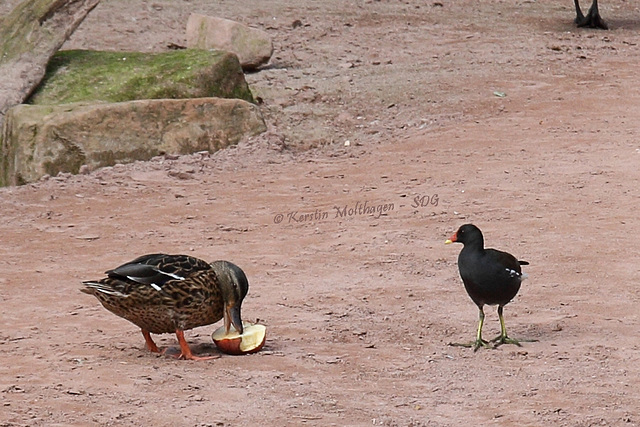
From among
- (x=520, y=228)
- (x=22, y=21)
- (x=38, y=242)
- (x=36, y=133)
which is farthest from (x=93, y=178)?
(x=520, y=228)

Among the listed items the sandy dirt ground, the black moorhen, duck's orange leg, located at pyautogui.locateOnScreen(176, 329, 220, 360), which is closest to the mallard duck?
duck's orange leg, located at pyautogui.locateOnScreen(176, 329, 220, 360)

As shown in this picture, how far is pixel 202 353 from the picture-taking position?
5.37 meters

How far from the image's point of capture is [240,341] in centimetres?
522

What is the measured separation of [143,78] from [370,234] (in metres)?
3.84

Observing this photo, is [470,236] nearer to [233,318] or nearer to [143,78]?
[233,318]

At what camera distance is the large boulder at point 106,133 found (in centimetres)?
949

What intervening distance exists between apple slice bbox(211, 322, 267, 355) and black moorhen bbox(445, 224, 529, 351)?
1030mm

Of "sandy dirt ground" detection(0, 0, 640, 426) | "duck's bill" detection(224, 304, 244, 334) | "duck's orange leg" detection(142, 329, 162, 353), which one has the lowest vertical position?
"sandy dirt ground" detection(0, 0, 640, 426)

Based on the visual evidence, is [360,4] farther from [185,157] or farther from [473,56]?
[185,157]

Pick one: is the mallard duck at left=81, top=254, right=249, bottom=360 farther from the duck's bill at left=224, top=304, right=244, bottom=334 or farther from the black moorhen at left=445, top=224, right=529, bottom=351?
the black moorhen at left=445, top=224, right=529, bottom=351

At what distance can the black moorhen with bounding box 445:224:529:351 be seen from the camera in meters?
5.34

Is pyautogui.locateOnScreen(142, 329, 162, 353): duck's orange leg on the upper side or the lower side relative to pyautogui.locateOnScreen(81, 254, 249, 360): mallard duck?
lower

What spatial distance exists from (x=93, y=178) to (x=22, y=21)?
2671 mm

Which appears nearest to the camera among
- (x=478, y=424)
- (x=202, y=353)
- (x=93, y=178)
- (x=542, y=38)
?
(x=478, y=424)
